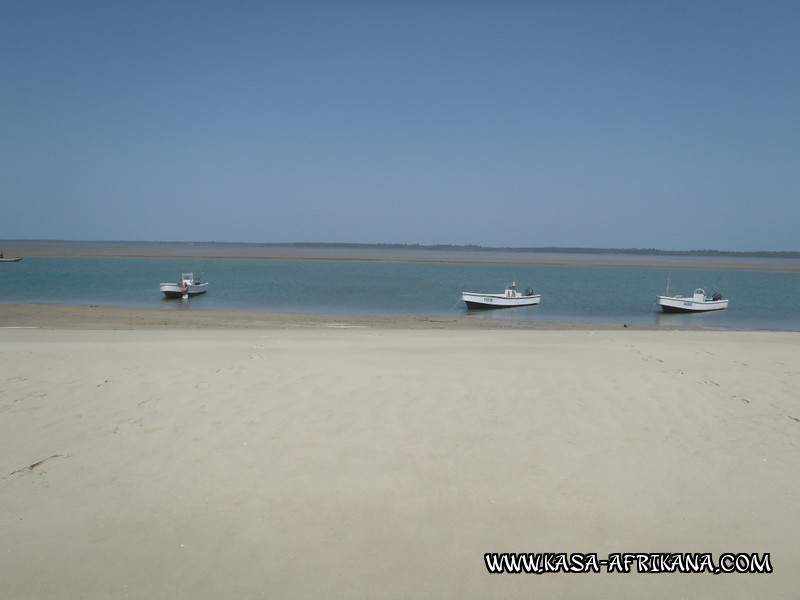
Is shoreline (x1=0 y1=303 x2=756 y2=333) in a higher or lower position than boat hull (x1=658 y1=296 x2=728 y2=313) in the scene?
lower

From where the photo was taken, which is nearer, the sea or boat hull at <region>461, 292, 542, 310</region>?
the sea

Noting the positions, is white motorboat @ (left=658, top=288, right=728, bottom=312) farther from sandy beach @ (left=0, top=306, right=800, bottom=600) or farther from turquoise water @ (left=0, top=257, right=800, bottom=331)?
sandy beach @ (left=0, top=306, right=800, bottom=600)

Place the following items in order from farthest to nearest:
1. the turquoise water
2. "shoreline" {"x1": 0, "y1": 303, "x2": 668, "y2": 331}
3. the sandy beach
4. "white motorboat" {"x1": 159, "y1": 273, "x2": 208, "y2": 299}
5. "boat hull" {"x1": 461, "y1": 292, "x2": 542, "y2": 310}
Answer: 1. "white motorboat" {"x1": 159, "y1": 273, "x2": 208, "y2": 299}
2. "boat hull" {"x1": 461, "y1": 292, "x2": 542, "y2": 310}
3. the turquoise water
4. "shoreline" {"x1": 0, "y1": 303, "x2": 668, "y2": 331}
5. the sandy beach

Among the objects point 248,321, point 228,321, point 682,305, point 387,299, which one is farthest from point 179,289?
point 682,305

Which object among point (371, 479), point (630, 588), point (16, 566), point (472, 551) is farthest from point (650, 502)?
point (16, 566)

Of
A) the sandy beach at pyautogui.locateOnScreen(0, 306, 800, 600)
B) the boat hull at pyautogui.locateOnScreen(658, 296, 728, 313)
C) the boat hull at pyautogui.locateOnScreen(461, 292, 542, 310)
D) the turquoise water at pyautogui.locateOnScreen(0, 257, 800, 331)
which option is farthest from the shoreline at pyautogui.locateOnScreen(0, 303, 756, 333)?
the sandy beach at pyautogui.locateOnScreen(0, 306, 800, 600)

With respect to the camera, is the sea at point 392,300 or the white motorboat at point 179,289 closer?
the sea at point 392,300

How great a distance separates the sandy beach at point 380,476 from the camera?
13.8 feet

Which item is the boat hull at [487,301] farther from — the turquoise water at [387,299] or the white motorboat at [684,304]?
the white motorboat at [684,304]

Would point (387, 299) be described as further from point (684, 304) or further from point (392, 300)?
point (684, 304)

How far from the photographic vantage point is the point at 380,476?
5570 mm

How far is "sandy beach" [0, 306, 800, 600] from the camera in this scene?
421 centimetres

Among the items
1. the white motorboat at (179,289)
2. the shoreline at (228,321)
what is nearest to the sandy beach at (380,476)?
the shoreline at (228,321)

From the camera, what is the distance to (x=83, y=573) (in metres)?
4.14
